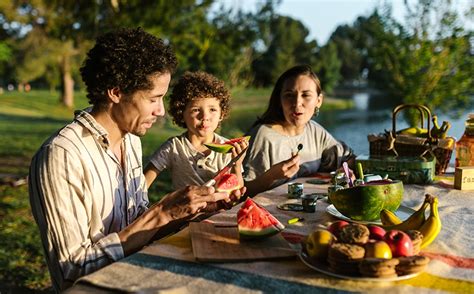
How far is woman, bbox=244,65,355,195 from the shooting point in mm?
4125

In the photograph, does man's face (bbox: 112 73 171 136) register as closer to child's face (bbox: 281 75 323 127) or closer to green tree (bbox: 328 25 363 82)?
child's face (bbox: 281 75 323 127)

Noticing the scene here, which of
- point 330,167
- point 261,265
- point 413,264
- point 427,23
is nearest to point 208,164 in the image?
point 330,167

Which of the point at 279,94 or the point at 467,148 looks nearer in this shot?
the point at 467,148

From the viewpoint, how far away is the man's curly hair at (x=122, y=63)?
7.89 ft

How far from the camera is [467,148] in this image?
149 inches

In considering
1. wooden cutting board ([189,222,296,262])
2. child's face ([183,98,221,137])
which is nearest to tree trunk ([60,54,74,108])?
child's face ([183,98,221,137])

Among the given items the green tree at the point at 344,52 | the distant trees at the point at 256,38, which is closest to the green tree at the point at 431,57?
the distant trees at the point at 256,38

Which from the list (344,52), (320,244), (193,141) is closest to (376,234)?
(320,244)

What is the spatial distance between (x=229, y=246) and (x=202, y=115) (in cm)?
180

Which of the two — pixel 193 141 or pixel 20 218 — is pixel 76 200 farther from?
pixel 20 218

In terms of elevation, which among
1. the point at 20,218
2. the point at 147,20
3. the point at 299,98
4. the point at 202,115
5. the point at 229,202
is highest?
the point at 147,20


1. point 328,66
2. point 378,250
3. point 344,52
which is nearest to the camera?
point 378,250

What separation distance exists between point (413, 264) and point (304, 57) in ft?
137

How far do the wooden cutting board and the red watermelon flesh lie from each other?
40 centimetres
